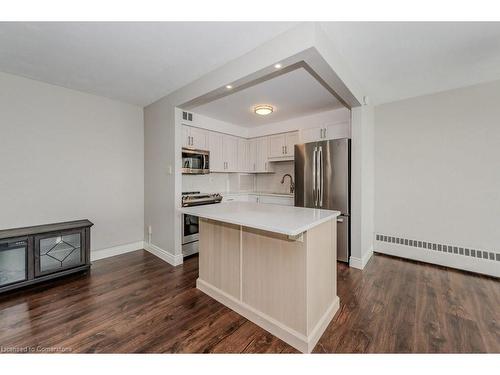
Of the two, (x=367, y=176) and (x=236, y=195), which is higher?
(x=367, y=176)

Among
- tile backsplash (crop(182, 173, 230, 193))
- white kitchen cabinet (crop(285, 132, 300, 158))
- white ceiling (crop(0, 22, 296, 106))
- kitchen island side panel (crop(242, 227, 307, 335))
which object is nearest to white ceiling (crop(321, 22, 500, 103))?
white ceiling (crop(0, 22, 296, 106))

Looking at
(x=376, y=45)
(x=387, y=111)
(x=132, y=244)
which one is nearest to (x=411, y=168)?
(x=387, y=111)

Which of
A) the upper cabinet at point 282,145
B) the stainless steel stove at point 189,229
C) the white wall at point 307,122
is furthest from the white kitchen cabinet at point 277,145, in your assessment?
the stainless steel stove at point 189,229

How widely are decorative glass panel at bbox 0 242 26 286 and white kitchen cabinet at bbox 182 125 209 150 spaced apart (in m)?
2.44

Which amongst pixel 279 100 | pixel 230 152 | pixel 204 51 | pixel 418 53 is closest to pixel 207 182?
pixel 230 152

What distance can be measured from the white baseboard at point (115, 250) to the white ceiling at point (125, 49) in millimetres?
2429

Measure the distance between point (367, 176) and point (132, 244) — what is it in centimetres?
402

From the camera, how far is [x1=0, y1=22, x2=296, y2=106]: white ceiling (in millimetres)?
1742

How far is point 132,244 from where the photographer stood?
11.8 feet

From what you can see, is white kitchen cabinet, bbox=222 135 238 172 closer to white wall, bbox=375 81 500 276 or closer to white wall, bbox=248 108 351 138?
white wall, bbox=248 108 351 138

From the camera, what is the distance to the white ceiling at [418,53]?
1766 millimetres

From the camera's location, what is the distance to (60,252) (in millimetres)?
2594

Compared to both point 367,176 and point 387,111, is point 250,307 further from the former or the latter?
point 387,111
